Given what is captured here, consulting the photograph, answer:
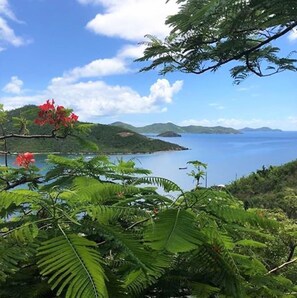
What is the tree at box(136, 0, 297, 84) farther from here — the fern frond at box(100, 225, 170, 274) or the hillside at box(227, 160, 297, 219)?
the hillside at box(227, 160, 297, 219)

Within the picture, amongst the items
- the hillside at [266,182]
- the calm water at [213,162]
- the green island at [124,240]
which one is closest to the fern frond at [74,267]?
the green island at [124,240]

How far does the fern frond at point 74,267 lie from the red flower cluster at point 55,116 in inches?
92.5

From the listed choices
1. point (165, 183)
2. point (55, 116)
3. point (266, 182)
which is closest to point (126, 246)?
point (165, 183)

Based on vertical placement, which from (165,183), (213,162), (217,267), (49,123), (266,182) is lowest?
(213,162)

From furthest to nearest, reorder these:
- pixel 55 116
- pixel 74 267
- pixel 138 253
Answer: pixel 55 116 < pixel 138 253 < pixel 74 267

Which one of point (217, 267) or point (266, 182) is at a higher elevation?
point (217, 267)

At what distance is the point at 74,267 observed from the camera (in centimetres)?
74

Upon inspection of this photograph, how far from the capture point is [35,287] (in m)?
0.98

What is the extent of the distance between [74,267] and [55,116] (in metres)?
2.57

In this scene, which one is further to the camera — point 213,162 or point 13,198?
point 213,162

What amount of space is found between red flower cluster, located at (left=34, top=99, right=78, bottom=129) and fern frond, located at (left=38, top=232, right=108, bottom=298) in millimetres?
2350

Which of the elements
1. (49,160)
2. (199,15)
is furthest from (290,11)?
(49,160)

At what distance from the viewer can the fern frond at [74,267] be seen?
71 centimetres

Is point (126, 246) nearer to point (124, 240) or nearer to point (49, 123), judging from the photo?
point (124, 240)
